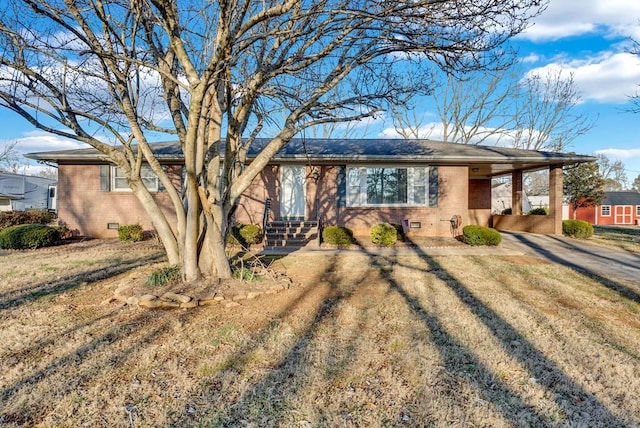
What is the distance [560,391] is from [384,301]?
246cm

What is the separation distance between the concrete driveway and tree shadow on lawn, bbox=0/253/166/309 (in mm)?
8817

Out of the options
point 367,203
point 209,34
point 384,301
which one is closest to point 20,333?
point 384,301

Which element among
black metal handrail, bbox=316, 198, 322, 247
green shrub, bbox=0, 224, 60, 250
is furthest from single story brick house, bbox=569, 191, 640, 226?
green shrub, bbox=0, 224, 60, 250

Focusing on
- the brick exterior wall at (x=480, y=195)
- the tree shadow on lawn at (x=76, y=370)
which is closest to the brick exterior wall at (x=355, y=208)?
the brick exterior wall at (x=480, y=195)

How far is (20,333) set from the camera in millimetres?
3855

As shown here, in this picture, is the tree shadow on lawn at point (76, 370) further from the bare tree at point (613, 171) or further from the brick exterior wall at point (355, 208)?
the bare tree at point (613, 171)

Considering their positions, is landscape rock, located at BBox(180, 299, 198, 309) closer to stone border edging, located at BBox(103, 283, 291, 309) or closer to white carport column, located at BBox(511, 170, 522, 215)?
stone border edging, located at BBox(103, 283, 291, 309)

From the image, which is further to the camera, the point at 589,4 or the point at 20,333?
the point at 589,4

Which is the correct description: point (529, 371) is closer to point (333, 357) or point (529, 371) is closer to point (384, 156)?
point (333, 357)

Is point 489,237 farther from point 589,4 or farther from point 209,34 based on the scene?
point 209,34

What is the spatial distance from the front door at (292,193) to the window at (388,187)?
1591mm

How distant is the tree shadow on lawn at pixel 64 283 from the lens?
16.9ft

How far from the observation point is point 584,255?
878 centimetres

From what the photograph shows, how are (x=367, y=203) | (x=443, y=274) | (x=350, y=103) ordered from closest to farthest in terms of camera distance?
1. (x=350, y=103)
2. (x=443, y=274)
3. (x=367, y=203)
